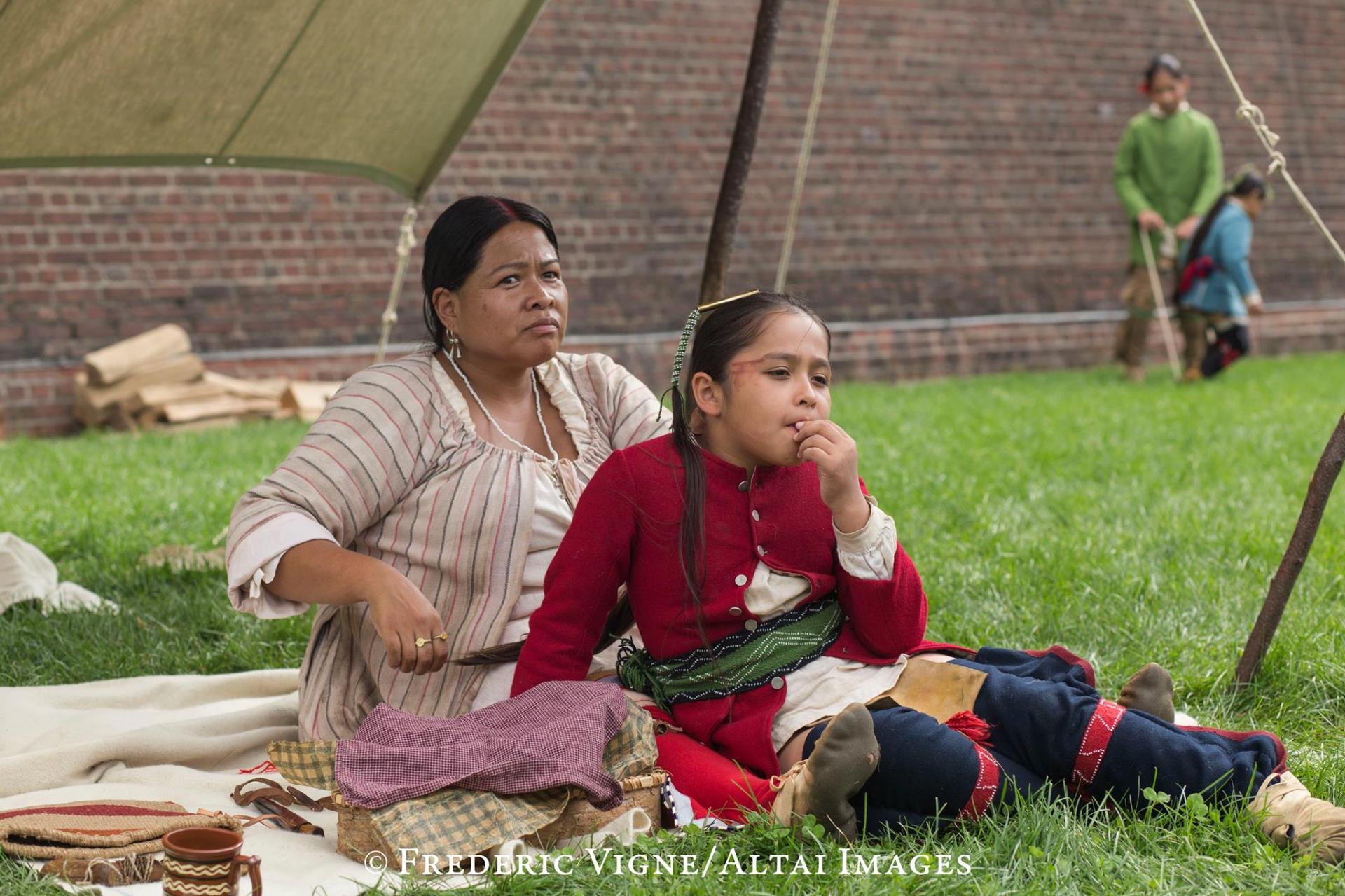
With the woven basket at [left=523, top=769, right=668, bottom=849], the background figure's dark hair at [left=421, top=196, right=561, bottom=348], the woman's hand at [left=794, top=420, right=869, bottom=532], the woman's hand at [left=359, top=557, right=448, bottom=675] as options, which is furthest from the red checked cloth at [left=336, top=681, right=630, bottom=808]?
the background figure's dark hair at [left=421, top=196, right=561, bottom=348]

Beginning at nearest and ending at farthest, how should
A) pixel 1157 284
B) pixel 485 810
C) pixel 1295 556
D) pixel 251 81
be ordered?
1. pixel 485 810
2. pixel 1295 556
3. pixel 251 81
4. pixel 1157 284

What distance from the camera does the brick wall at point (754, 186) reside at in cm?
841

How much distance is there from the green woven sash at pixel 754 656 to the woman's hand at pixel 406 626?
0.43m

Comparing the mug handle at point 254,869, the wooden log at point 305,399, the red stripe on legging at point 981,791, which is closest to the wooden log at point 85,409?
the wooden log at point 305,399

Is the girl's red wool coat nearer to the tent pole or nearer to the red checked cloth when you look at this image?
the red checked cloth

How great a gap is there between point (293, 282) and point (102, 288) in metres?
1.09

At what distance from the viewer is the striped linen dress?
9.37ft

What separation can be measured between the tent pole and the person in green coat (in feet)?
20.7

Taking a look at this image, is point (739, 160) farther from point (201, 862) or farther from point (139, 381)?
point (139, 381)

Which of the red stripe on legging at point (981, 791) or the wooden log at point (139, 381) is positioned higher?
the red stripe on legging at point (981, 791)

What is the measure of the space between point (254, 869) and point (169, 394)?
6.49 meters

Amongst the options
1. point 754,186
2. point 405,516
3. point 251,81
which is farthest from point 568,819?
point 754,186

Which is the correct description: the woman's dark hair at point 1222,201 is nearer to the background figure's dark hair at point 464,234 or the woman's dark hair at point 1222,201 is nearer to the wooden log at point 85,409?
the wooden log at point 85,409

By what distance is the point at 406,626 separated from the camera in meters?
2.52
